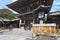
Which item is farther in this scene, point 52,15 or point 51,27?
point 52,15

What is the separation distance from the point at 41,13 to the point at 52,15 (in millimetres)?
7317

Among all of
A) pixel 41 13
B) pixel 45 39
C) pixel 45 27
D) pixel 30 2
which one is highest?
pixel 30 2

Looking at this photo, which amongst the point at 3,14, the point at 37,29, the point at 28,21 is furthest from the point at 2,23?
the point at 37,29

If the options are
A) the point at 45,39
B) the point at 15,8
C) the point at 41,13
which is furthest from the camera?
the point at 15,8

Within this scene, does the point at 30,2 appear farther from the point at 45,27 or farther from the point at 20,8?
the point at 45,27

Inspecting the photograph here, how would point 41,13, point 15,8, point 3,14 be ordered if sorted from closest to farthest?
point 41,13 < point 15,8 < point 3,14

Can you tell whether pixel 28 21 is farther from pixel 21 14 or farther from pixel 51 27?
pixel 51 27

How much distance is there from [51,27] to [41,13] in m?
6.62

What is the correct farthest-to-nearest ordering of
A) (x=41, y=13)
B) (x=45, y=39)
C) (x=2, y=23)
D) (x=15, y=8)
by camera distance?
(x=2, y=23)
(x=15, y=8)
(x=41, y=13)
(x=45, y=39)

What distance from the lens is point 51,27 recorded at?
15555 mm

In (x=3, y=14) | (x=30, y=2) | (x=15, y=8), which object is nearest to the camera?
(x=30, y=2)

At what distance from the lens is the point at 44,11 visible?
73.1 ft

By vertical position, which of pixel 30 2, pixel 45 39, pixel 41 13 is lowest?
pixel 45 39

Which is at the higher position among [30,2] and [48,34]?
[30,2]
